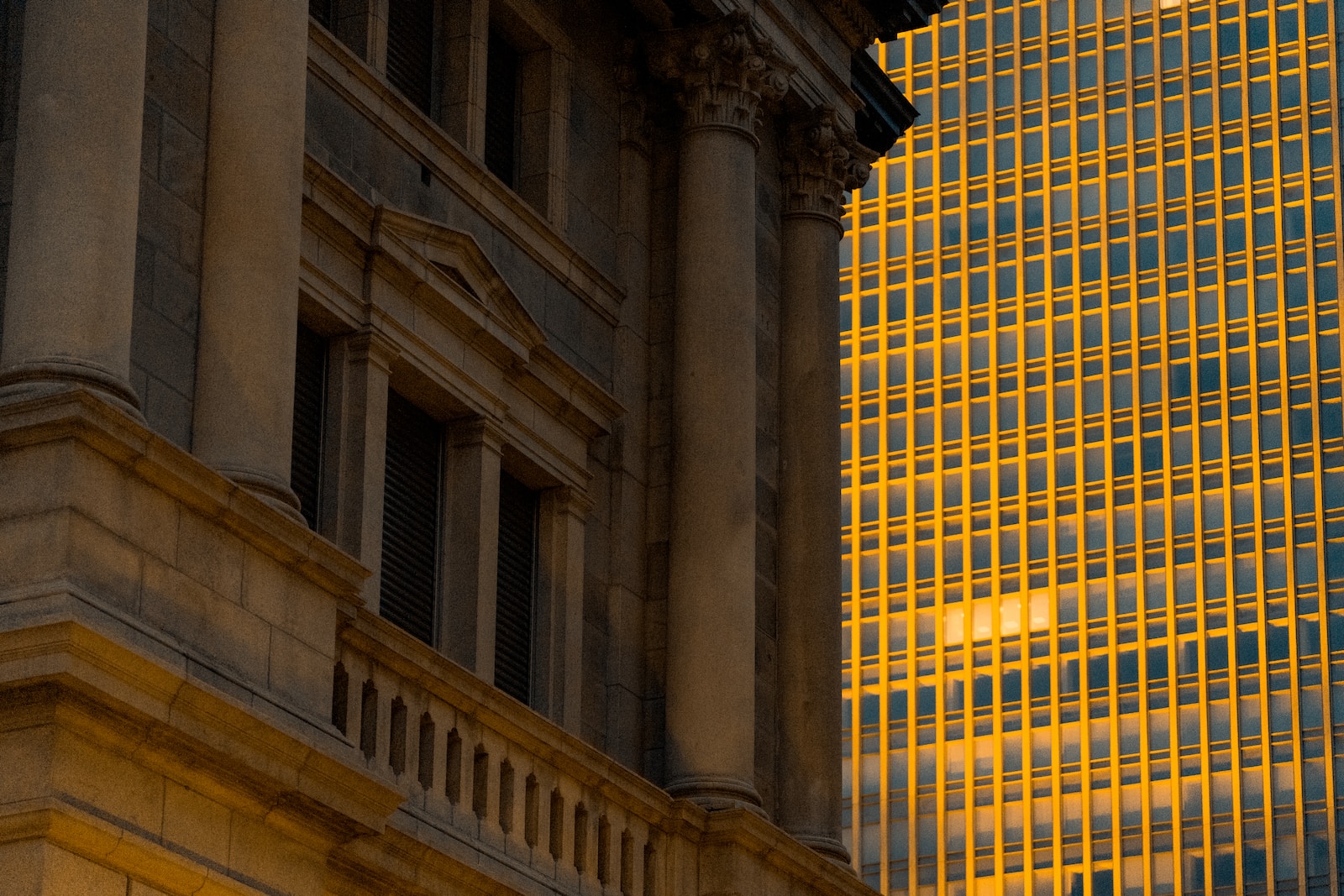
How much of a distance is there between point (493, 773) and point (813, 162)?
34.8ft

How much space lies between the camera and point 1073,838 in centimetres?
14600

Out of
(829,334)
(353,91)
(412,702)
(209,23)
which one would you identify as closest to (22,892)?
(412,702)

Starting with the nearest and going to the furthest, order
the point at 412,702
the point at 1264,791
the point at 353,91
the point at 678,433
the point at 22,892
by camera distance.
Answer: the point at 22,892 → the point at 412,702 → the point at 353,91 → the point at 678,433 → the point at 1264,791

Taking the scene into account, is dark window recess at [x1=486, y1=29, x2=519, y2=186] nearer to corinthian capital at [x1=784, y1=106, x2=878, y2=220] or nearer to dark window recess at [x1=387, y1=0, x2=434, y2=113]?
dark window recess at [x1=387, y1=0, x2=434, y2=113]

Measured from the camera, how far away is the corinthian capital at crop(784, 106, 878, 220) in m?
32.2

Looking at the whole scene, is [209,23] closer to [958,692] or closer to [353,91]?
[353,91]

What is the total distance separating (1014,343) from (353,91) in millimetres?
132298

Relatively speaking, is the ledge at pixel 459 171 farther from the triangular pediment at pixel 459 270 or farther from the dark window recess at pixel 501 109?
the dark window recess at pixel 501 109

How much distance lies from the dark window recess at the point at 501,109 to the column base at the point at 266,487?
8922 mm

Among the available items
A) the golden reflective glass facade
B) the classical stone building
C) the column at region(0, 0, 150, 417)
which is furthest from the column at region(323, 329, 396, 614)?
the golden reflective glass facade

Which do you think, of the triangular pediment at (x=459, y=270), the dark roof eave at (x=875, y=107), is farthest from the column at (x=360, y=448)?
the dark roof eave at (x=875, y=107)

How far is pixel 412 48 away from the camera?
28250 mm

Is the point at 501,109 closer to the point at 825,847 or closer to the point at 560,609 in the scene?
the point at 560,609

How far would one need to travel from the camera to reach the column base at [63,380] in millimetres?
18875
